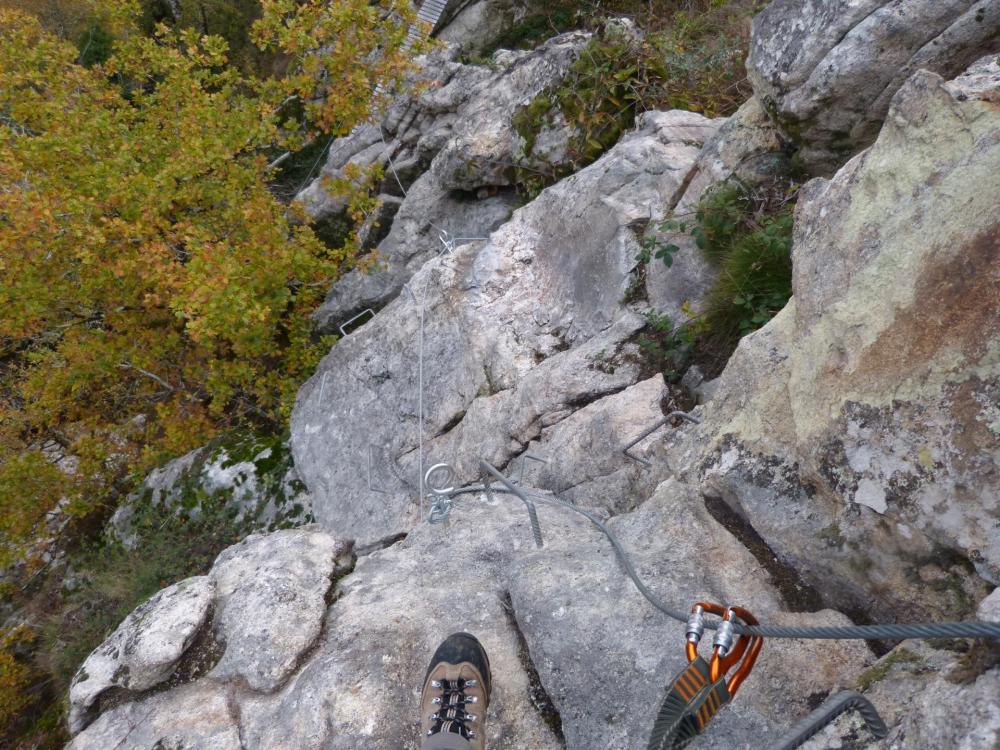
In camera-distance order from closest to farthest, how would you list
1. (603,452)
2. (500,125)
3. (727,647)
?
(727,647) < (603,452) < (500,125)

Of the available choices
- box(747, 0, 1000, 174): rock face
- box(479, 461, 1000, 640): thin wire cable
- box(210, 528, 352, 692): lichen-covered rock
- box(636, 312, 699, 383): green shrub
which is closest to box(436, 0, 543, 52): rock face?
box(747, 0, 1000, 174): rock face

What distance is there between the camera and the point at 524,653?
312 cm

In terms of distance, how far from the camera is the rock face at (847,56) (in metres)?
4.04

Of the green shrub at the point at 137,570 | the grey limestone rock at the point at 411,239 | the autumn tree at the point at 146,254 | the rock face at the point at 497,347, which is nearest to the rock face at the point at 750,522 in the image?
the rock face at the point at 497,347

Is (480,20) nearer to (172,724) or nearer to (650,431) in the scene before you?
(650,431)

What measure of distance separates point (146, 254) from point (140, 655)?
6783 mm

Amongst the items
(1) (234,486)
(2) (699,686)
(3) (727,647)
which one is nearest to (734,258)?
(3) (727,647)

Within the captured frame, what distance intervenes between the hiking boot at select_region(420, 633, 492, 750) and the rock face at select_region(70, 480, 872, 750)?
17cm

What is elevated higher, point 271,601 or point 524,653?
point 271,601

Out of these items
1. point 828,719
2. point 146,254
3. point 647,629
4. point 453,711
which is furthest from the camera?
point 146,254

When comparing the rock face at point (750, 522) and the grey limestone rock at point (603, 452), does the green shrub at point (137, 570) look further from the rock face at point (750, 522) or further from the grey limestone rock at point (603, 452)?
the grey limestone rock at point (603, 452)

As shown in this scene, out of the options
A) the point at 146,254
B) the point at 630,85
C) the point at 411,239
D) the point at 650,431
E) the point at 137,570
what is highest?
the point at 146,254

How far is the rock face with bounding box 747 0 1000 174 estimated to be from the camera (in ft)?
13.3

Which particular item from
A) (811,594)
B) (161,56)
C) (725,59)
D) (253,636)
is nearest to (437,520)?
(253,636)
